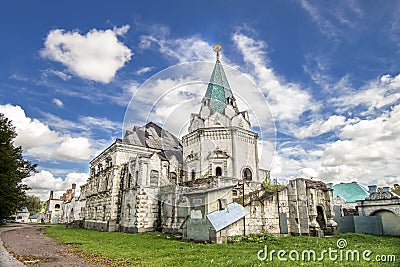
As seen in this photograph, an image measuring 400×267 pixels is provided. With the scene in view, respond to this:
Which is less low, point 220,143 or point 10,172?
point 220,143

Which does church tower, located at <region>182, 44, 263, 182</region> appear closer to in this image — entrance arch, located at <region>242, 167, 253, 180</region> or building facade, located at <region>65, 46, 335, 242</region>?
entrance arch, located at <region>242, 167, 253, 180</region>

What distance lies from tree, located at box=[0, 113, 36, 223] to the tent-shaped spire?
23069 mm

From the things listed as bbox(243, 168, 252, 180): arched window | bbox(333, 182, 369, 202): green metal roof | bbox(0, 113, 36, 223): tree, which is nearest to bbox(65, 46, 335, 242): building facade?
bbox(243, 168, 252, 180): arched window

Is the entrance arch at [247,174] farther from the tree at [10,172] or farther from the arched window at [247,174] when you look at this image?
the tree at [10,172]

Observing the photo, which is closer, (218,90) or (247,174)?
(247,174)

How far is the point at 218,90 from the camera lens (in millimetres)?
36594

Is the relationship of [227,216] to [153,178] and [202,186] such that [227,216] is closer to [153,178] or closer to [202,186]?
[202,186]

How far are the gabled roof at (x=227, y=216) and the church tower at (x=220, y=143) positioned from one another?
12.3m

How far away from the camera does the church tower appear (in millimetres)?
31000

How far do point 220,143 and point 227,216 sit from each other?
15353 mm

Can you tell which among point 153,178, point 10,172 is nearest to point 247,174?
point 153,178

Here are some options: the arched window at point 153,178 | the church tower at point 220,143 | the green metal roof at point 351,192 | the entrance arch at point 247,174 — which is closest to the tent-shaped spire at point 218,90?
the church tower at point 220,143

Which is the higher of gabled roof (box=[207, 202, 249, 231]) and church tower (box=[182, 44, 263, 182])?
church tower (box=[182, 44, 263, 182])

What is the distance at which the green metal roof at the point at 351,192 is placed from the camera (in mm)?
39838
